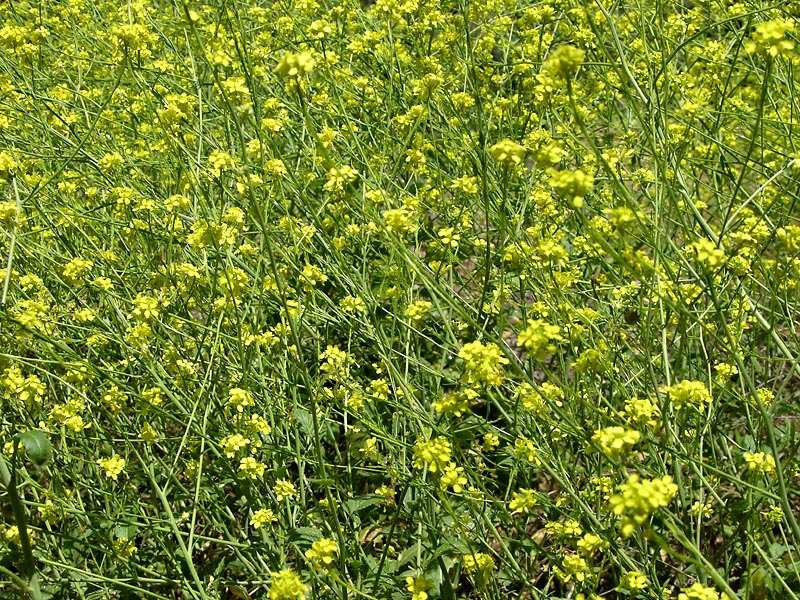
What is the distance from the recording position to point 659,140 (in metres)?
2.55

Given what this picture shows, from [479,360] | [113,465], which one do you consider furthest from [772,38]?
[113,465]

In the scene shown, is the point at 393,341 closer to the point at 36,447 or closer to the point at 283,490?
the point at 283,490

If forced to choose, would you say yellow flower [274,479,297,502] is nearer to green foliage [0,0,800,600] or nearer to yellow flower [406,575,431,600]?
green foliage [0,0,800,600]

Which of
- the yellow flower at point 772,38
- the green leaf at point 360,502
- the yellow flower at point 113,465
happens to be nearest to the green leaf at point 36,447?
the yellow flower at point 113,465

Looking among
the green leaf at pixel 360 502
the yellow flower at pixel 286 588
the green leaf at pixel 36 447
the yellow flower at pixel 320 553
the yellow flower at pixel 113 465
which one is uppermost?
the green leaf at pixel 36 447

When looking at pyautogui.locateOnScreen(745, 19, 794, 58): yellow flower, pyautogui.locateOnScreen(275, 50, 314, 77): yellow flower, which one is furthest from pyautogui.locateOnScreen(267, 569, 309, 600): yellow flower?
pyautogui.locateOnScreen(745, 19, 794, 58): yellow flower

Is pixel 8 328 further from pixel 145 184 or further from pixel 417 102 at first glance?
pixel 417 102

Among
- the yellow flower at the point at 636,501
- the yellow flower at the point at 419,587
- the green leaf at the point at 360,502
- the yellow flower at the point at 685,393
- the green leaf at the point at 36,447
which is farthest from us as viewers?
the green leaf at the point at 360,502

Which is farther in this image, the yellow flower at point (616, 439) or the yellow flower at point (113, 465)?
the yellow flower at point (113, 465)

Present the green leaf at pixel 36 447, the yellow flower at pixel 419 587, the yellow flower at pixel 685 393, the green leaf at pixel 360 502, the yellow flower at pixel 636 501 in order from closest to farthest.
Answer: the yellow flower at pixel 636 501, the green leaf at pixel 36 447, the yellow flower at pixel 685 393, the yellow flower at pixel 419 587, the green leaf at pixel 360 502

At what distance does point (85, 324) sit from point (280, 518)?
961 millimetres

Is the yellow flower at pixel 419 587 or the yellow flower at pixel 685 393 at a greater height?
the yellow flower at pixel 685 393

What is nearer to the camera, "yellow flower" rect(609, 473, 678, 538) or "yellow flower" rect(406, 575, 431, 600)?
"yellow flower" rect(609, 473, 678, 538)

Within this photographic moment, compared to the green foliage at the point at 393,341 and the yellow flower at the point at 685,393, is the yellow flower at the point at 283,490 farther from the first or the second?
the yellow flower at the point at 685,393
